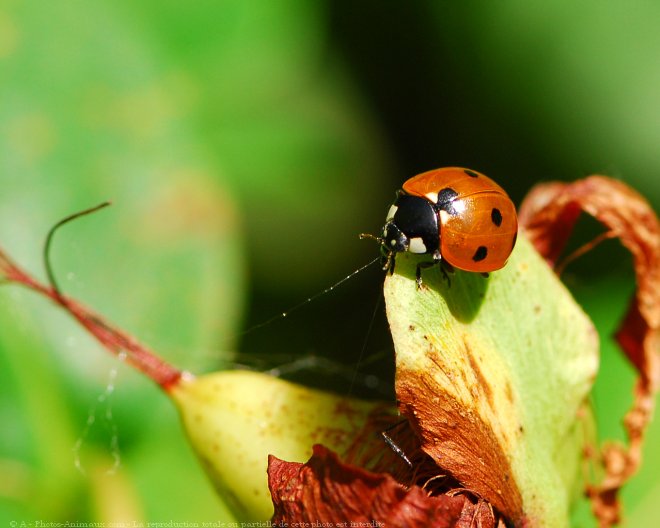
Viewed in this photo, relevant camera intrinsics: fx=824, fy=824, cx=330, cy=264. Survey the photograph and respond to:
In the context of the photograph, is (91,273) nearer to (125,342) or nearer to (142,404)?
(142,404)

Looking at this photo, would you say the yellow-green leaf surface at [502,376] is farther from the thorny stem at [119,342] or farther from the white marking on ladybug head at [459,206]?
the thorny stem at [119,342]

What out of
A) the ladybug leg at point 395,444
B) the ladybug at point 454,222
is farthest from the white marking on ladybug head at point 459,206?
the ladybug leg at point 395,444

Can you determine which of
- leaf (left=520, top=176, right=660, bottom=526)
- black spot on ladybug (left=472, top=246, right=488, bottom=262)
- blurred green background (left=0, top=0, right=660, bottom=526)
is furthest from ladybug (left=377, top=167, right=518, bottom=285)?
blurred green background (left=0, top=0, right=660, bottom=526)

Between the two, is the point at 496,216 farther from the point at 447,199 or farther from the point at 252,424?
the point at 252,424

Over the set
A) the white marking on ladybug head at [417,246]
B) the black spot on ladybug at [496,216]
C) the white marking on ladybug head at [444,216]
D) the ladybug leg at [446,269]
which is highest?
the black spot on ladybug at [496,216]

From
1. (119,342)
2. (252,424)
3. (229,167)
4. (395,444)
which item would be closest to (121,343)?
(119,342)

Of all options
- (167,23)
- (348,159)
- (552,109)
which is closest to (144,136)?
(167,23)
